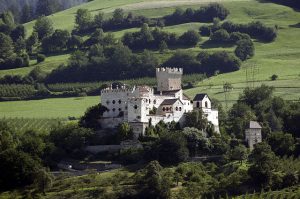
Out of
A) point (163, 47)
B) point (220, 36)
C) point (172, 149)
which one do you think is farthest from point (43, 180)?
point (220, 36)

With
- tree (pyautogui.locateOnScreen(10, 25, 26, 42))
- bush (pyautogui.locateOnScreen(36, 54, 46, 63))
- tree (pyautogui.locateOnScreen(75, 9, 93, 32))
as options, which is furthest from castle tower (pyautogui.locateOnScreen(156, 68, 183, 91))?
tree (pyautogui.locateOnScreen(10, 25, 26, 42))

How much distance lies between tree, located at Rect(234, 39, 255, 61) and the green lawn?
1137 inches

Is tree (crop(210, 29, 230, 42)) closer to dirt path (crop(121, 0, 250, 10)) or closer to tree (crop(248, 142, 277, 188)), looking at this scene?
dirt path (crop(121, 0, 250, 10))

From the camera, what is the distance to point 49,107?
12588 centimetres

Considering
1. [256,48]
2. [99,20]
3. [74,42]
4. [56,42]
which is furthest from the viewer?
[99,20]

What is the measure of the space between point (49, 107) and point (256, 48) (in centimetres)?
4431

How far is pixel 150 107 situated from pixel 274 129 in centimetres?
1526

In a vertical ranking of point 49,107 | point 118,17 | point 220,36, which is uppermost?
point 118,17

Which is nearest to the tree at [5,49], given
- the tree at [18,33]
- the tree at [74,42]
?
the tree at [18,33]

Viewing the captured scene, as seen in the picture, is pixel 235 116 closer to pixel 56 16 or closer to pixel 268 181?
pixel 268 181

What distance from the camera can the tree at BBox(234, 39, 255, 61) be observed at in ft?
484

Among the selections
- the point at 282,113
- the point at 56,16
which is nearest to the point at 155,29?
the point at 56,16

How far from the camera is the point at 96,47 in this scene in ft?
494

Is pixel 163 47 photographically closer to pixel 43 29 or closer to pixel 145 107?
pixel 43 29
